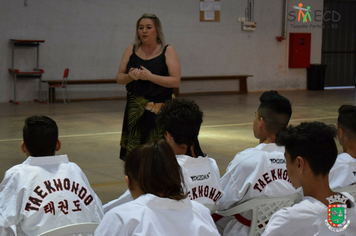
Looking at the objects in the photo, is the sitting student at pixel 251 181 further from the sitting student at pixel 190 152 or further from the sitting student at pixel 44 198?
the sitting student at pixel 44 198

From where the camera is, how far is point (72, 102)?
11.4 metres

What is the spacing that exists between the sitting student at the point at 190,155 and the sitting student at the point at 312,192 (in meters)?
0.56

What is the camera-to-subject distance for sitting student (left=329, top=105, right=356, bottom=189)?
102 inches

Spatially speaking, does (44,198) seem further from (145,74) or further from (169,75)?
(169,75)

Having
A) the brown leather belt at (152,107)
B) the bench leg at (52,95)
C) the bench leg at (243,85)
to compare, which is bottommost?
the bench leg at (52,95)

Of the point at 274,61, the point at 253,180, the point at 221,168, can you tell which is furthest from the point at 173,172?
the point at 274,61

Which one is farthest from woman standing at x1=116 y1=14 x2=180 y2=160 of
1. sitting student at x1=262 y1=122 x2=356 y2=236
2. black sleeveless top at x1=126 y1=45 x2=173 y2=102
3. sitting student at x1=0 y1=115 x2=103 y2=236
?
sitting student at x1=262 y1=122 x2=356 y2=236

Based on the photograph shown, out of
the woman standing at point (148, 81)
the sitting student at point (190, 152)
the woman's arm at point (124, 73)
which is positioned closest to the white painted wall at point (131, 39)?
the woman's arm at point (124, 73)

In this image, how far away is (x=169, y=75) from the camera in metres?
3.85

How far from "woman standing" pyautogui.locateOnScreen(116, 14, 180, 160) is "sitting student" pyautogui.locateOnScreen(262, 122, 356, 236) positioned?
6.59ft

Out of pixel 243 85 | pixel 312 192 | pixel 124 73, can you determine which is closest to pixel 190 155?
pixel 312 192

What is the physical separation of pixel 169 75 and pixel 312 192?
2254 millimetres

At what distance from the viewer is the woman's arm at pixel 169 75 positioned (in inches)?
146

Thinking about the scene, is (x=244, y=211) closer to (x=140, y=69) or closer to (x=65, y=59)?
(x=140, y=69)
